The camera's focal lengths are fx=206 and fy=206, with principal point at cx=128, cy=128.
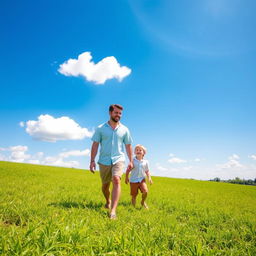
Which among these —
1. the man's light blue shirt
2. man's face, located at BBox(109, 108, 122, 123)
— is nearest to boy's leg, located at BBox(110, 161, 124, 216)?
the man's light blue shirt

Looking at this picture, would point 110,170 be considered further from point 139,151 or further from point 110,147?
point 139,151

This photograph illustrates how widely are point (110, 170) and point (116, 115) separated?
1.39 meters

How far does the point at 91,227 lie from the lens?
3164 millimetres

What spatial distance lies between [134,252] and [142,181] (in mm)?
4341

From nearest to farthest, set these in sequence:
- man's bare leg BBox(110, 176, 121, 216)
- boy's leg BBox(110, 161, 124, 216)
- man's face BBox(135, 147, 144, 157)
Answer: man's bare leg BBox(110, 176, 121, 216)
boy's leg BBox(110, 161, 124, 216)
man's face BBox(135, 147, 144, 157)

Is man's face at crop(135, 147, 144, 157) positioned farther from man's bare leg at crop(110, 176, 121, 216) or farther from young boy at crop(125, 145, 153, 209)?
man's bare leg at crop(110, 176, 121, 216)

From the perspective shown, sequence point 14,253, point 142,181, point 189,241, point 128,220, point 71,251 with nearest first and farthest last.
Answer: point 14,253 < point 71,251 < point 189,241 < point 128,220 < point 142,181

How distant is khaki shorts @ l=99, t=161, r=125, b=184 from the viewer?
16.6 feet

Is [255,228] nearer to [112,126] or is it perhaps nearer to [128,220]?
[128,220]

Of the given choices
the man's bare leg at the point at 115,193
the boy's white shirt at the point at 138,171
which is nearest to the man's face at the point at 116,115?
the man's bare leg at the point at 115,193

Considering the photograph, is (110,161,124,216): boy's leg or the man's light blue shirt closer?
(110,161,124,216): boy's leg

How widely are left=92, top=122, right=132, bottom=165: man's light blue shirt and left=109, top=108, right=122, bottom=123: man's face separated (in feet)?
0.74

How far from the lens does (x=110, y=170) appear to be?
5.21 metres

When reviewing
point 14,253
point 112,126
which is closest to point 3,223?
point 14,253
